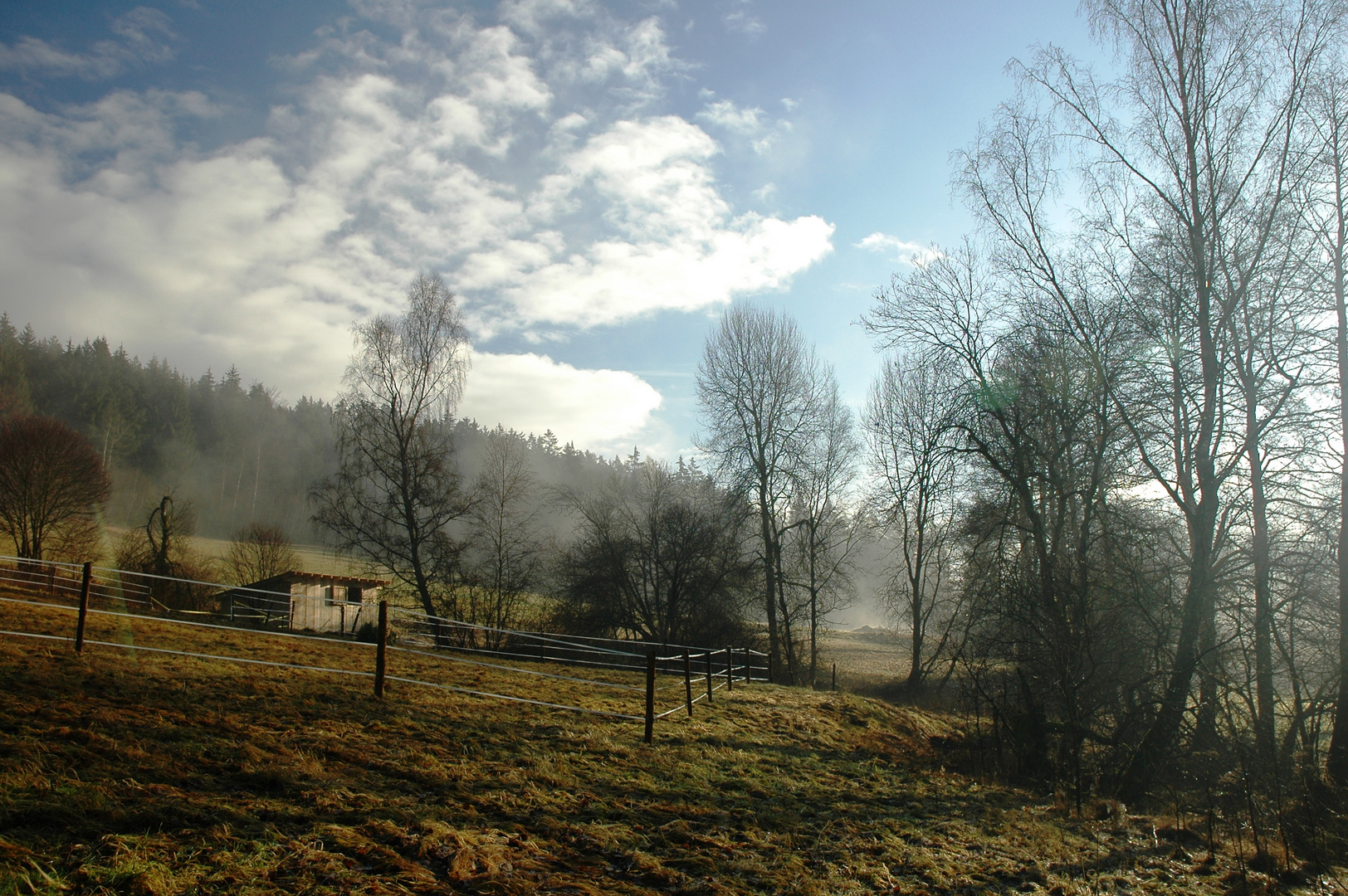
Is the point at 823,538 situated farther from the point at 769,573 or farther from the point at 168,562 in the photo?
the point at 168,562

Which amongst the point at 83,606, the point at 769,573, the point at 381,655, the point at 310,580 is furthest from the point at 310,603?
the point at 381,655

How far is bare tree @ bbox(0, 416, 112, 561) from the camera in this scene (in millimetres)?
25438

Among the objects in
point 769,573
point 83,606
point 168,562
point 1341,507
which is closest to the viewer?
point 83,606

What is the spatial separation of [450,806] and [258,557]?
32.2 metres

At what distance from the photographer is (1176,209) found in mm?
11820

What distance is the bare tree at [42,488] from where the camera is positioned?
25438mm

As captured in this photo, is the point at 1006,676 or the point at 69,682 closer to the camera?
the point at 69,682

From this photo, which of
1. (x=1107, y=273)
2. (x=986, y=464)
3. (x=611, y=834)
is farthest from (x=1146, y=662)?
(x=611, y=834)

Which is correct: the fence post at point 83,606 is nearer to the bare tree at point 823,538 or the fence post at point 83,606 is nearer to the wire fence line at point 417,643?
the wire fence line at point 417,643

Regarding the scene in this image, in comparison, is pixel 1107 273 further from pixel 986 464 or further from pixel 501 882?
pixel 501 882

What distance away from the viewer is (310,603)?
27.1 meters

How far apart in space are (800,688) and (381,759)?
572 inches

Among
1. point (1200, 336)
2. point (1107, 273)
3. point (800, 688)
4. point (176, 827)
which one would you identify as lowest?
point (800, 688)

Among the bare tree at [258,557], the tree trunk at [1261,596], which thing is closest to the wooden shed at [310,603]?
the bare tree at [258,557]
